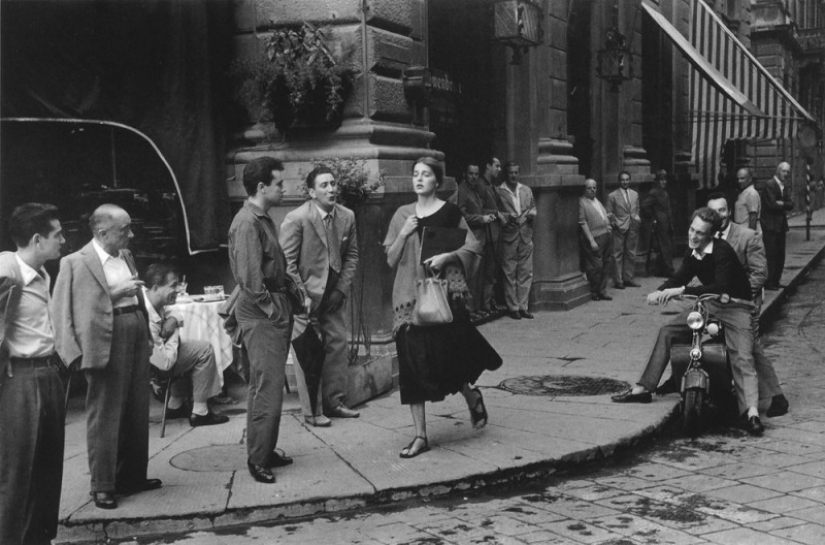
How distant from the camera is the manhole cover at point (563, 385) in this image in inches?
326

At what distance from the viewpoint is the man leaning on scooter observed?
7.12 meters

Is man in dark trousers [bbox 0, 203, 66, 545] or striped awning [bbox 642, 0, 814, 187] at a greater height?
striped awning [bbox 642, 0, 814, 187]

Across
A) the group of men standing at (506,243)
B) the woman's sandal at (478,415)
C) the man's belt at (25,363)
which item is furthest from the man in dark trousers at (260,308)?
the group of men standing at (506,243)

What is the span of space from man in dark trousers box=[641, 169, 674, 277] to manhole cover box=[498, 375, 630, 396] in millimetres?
8192

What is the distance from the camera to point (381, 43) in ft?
29.7

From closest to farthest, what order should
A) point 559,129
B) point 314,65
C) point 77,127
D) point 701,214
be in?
point 701,214 < point 77,127 < point 314,65 < point 559,129

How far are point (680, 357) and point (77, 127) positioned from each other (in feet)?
16.8

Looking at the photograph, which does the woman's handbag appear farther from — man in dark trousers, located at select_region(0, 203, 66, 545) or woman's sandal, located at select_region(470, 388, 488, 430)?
man in dark trousers, located at select_region(0, 203, 66, 545)

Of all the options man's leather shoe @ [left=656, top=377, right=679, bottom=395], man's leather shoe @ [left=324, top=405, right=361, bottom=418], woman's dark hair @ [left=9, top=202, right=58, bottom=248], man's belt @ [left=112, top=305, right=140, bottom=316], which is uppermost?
woman's dark hair @ [left=9, top=202, right=58, bottom=248]

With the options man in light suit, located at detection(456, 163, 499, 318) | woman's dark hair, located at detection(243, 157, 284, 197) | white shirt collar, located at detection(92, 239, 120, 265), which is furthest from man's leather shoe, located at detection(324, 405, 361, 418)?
man in light suit, located at detection(456, 163, 499, 318)

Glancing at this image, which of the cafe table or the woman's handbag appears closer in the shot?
the woman's handbag

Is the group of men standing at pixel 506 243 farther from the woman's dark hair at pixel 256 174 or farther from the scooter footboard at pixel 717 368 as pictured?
the woman's dark hair at pixel 256 174

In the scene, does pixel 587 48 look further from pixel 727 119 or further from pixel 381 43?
pixel 381 43

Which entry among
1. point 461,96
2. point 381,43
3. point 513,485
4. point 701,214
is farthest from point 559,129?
point 513,485
